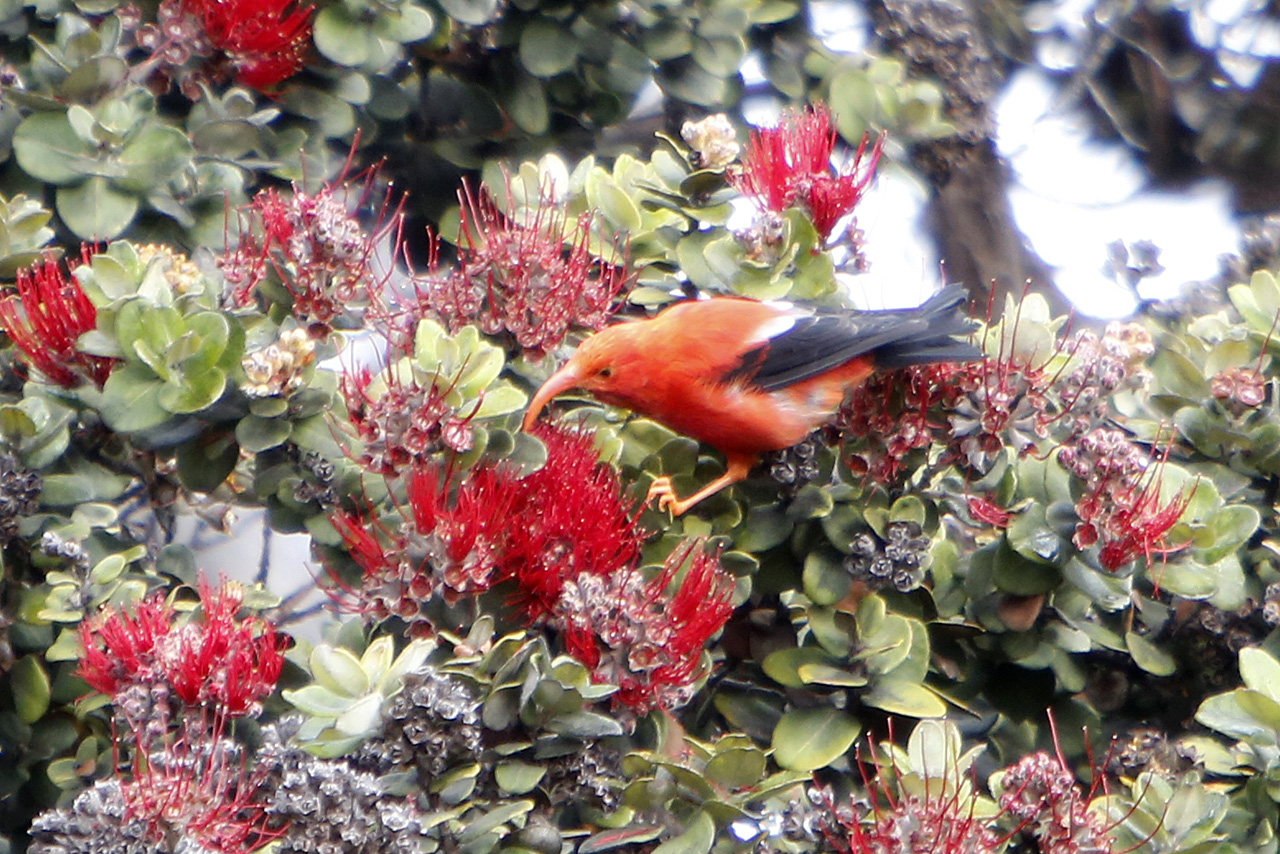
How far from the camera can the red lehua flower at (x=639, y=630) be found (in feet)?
3.93

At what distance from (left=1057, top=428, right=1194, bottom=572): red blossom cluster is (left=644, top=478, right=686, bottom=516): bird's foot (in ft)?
1.55

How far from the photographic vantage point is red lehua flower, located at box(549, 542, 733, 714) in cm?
120

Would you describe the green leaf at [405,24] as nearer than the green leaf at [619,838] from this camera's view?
No

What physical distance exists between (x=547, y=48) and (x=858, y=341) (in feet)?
3.06

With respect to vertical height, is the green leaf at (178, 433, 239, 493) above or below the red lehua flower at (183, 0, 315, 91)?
below

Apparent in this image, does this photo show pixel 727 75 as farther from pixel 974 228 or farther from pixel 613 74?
pixel 974 228

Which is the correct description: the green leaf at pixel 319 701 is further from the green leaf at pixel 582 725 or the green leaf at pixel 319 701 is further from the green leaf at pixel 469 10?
the green leaf at pixel 469 10

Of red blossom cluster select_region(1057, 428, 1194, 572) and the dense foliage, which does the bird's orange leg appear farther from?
red blossom cluster select_region(1057, 428, 1194, 572)

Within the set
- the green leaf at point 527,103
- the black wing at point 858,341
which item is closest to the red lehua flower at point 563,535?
the black wing at point 858,341

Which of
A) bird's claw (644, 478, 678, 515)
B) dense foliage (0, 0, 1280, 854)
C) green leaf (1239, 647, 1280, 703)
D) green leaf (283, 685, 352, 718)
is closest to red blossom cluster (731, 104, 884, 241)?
dense foliage (0, 0, 1280, 854)

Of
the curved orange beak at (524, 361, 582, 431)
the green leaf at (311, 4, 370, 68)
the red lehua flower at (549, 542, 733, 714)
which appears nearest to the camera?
the red lehua flower at (549, 542, 733, 714)

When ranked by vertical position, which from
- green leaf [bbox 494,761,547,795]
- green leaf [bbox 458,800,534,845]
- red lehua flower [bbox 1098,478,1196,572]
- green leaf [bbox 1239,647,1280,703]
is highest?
red lehua flower [bbox 1098,478,1196,572]

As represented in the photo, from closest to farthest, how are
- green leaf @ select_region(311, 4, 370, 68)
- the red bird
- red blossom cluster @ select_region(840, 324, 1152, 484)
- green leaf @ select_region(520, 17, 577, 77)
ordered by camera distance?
red blossom cluster @ select_region(840, 324, 1152, 484) → the red bird → green leaf @ select_region(311, 4, 370, 68) → green leaf @ select_region(520, 17, 577, 77)

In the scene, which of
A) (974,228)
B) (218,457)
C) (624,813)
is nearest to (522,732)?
(624,813)
